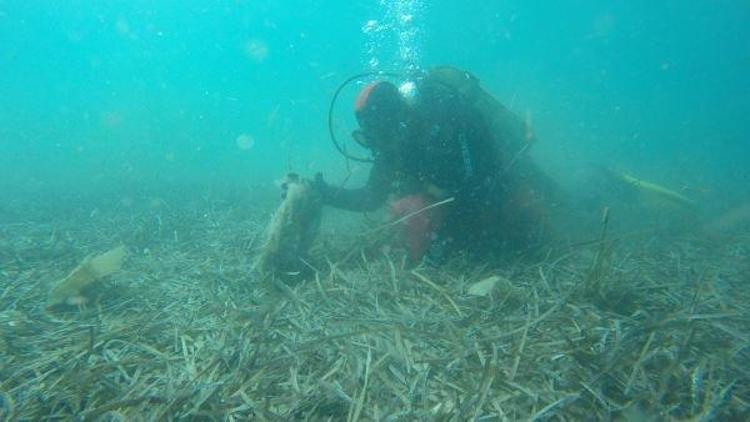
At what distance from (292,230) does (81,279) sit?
1.83 meters

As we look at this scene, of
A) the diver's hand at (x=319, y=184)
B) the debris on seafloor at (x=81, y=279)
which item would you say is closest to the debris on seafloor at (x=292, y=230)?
the diver's hand at (x=319, y=184)

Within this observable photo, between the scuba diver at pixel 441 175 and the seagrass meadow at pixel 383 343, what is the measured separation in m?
0.45

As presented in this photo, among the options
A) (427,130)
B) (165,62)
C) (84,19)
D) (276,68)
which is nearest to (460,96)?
(427,130)

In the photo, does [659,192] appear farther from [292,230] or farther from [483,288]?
[292,230]

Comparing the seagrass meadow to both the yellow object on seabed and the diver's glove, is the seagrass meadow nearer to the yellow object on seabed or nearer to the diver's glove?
the diver's glove

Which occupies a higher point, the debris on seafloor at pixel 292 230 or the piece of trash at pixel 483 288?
the debris on seafloor at pixel 292 230

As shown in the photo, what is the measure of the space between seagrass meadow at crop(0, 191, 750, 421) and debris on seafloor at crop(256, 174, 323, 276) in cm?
23

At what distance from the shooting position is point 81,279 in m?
3.23

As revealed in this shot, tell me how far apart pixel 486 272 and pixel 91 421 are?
10.4 feet

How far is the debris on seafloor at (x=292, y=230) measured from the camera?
3871 millimetres

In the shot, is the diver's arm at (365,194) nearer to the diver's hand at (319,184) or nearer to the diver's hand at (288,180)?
the diver's hand at (319,184)

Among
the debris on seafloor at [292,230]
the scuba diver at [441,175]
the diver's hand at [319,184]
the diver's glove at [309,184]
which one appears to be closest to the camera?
the debris on seafloor at [292,230]

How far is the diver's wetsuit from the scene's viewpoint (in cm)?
434

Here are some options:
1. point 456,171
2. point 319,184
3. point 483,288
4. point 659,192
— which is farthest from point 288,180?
point 659,192
